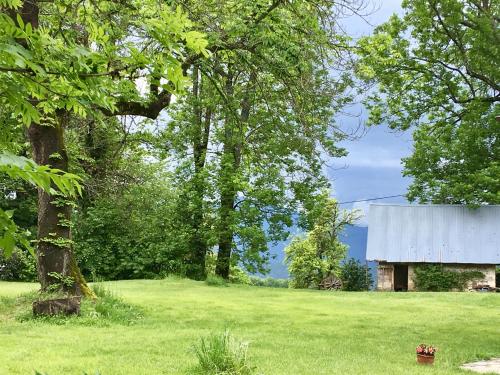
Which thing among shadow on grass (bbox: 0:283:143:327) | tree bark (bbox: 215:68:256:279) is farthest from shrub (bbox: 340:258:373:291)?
shadow on grass (bbox: 0:283:143:327)

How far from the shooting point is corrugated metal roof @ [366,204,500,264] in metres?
29.3

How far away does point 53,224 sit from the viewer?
11.4 m

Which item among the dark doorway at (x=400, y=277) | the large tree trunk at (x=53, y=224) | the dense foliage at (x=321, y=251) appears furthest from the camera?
the dense foliage at (x=321, y=251)

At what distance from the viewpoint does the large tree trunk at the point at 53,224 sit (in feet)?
36.8

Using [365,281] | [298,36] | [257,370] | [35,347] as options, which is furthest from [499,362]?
[365,281]

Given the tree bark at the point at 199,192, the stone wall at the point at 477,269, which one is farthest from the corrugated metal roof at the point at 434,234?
the tree bark at the point at 199,192

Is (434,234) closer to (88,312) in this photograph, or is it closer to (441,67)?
(441,67)

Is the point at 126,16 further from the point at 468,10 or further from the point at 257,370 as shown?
the point at 468,10

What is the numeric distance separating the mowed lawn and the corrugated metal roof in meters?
13.0

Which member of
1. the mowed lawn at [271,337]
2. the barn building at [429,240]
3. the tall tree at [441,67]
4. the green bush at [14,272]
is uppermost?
the tall tree at [441,67]

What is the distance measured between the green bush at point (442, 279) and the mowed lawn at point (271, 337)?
11812 millimetres

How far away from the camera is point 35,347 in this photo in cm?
795

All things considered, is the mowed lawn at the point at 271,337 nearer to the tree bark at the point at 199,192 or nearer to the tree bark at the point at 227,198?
the tree bark at the point at 227,198

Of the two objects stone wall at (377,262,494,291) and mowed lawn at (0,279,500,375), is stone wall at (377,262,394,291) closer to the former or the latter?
stone wall at (377,262,494,291)
